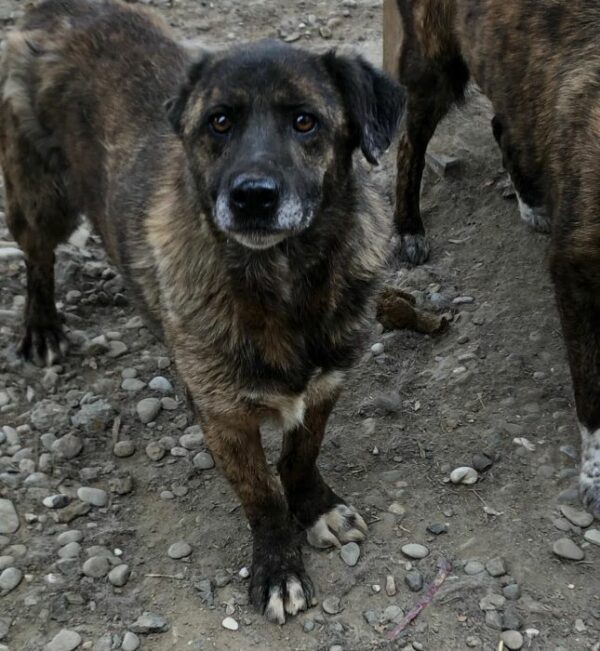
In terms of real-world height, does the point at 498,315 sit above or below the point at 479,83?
below

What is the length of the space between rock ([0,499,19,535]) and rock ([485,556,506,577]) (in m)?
1.80

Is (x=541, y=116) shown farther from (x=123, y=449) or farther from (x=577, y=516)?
(x=123, y=449)

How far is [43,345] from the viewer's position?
14.7ft

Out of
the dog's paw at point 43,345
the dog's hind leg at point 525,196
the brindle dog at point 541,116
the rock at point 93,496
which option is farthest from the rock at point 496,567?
the dog's paw at point 43,345

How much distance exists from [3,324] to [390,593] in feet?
8.41

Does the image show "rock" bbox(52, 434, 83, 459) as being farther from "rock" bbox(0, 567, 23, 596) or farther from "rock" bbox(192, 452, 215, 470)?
"rock" bbox(0, 567, 23, 596)

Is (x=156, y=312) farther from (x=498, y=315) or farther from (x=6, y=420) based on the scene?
(x=498, y=315)

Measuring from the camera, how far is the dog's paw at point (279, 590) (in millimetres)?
3197

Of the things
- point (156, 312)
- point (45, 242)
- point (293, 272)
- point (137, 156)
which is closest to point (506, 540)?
point (293, 272)

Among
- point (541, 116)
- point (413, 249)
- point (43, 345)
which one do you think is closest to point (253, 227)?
point (541, 116)

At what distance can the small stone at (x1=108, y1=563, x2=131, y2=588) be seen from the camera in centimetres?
333

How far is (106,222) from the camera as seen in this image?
3875mm

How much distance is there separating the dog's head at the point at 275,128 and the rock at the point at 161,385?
1520 mm

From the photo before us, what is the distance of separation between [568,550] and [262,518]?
1102mm
